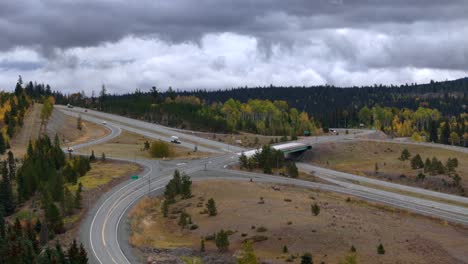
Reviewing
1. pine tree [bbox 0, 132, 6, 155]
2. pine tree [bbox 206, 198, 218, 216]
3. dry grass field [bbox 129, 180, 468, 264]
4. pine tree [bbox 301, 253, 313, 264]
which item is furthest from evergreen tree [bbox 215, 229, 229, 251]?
pine tree [bbox 0, 132, 6, 155]

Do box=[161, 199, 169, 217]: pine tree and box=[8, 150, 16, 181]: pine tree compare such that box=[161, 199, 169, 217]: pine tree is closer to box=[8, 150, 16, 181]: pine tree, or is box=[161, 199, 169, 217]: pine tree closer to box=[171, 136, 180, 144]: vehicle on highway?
box=[8, 150, 16, 181]: pine tree

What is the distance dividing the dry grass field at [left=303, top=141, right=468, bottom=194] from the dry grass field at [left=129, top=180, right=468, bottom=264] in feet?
108

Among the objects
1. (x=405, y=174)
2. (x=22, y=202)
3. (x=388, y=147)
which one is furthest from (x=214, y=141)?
A: (x=22, y=202)

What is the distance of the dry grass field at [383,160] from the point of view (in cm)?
13032

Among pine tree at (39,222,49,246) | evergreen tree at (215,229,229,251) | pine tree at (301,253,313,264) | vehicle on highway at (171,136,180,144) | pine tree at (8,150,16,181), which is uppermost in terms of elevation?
vehicle on highway at (171,136,180,144)

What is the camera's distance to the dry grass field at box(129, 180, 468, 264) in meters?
67.9

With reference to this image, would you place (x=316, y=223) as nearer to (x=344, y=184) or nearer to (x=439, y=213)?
(x=439, y=213)

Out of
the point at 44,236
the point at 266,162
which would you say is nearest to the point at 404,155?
the point at 266,162

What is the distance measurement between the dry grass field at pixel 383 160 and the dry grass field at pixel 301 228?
108 ft

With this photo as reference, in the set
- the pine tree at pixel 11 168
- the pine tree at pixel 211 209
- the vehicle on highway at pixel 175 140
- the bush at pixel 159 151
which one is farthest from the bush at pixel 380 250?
the vehicle on highway at pixel 175 140

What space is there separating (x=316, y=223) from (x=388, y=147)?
99.4 m

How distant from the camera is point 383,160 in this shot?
15762 centimetres

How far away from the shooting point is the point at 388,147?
171m

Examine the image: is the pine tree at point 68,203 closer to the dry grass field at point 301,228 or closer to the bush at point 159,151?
the dry grass field at point 301,228
